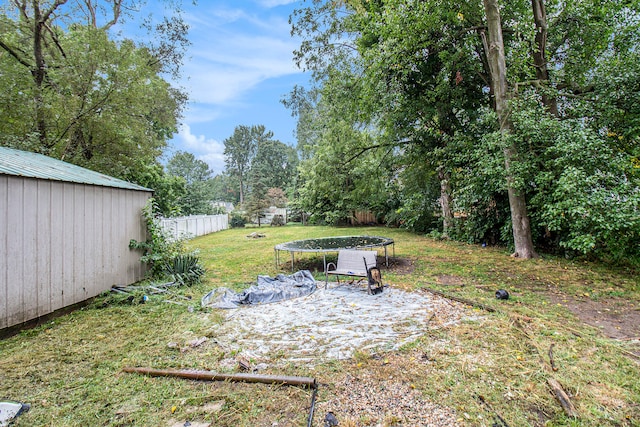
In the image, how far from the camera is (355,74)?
9.80m

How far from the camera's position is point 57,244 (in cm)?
404

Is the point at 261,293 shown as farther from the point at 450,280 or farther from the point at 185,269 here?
the point at 450,280

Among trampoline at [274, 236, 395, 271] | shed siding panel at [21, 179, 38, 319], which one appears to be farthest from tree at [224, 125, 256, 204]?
shed siding panel at [21, 179, 38, 319]

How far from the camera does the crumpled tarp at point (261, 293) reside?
15.0 feet

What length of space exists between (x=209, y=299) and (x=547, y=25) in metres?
9.92

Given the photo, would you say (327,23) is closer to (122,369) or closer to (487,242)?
(487,242)

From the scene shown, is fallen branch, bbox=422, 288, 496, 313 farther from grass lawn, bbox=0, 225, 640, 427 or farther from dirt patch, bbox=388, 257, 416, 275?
dirt patch, bbox=388, 257, 416, 275

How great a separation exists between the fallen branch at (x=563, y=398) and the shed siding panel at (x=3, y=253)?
542cm

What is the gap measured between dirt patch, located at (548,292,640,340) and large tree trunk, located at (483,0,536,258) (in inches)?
102

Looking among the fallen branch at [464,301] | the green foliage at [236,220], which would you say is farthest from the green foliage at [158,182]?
the fallen branch at [464,301]

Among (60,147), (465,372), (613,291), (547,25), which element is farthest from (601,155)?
(60,147)

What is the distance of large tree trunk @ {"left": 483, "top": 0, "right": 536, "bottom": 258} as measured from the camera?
6.64 metres

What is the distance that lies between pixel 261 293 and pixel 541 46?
8946mm

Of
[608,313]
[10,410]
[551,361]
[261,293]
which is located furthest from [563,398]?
[10,410]
